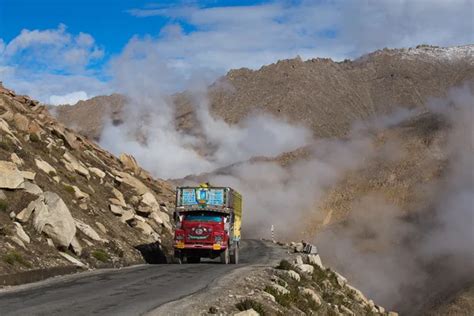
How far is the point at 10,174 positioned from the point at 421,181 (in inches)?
4891

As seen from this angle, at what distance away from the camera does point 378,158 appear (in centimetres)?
15062

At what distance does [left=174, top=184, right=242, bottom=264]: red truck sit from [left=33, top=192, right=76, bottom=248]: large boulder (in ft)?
22.7

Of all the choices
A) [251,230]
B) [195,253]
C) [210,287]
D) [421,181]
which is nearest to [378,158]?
[421,181]

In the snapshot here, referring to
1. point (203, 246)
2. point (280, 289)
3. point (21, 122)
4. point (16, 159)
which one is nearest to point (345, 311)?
point (280, 289)

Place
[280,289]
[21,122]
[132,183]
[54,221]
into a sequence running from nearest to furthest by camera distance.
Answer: [280,289]
[54,221]
[21,122]
[132,183]

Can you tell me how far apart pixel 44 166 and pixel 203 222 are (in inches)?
386

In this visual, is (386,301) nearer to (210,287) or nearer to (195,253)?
(195,253)

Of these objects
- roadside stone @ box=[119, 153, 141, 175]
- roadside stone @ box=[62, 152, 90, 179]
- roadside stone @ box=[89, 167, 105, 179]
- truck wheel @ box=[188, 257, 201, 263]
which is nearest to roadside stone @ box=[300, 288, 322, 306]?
truck wheel @ box=[188, 257, 201, 263]

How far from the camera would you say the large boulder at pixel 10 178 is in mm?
26438

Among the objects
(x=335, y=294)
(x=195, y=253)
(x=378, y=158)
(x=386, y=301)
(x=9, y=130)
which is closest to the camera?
(x=335, y=294)

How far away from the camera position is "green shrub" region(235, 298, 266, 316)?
15.2 m

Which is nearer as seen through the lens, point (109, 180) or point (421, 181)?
point (109, 180)

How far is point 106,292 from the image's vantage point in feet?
59.8

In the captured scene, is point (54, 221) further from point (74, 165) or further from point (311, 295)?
point (74, 165)
